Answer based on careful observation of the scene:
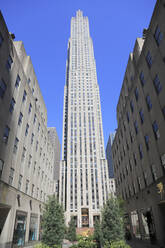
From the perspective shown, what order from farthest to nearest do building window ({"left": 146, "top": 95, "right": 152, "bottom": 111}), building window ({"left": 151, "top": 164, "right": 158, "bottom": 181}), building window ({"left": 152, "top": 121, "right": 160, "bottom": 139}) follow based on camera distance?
building window ({"left": 146, "top": 95, "right": 152, "bottom": 111})
building window ({"left": 151, "top": 164, "right": 158, "bottom": 181})
building window ({"left": 152, "top": 121, "right": 160, "bottom": 139})

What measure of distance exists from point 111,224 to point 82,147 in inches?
3431

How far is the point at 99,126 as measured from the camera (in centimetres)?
11294

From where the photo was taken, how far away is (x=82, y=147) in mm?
104438

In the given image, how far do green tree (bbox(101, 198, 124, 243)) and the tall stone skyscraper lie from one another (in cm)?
7548

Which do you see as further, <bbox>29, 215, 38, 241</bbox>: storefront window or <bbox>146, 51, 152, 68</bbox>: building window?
<bbox>29, 215, 38, 241</bbox>: storefront window

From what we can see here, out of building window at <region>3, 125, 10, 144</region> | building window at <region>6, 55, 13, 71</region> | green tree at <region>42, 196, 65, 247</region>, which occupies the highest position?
building window at <region>6, 55, 13, 71</region>

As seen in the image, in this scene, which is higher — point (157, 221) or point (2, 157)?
point (2, 157)

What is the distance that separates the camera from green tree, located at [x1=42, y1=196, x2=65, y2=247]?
18.0 meters

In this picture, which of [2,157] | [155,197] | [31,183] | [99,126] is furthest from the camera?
[99,126]

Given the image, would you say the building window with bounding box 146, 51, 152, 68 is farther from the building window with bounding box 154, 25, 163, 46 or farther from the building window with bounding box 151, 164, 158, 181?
the building window with bounding box 151, 164, 158, 181

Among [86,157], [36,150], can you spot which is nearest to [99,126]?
[86,157]

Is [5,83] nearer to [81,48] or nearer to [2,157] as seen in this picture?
[2,157]

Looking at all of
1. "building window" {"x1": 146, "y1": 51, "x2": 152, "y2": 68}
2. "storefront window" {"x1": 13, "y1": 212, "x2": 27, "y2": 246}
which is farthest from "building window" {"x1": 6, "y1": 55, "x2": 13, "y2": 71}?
"storefront window" {"x1": 13, "y1": 212, "x2": 27, "y2": 246}

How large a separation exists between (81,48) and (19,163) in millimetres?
134354
